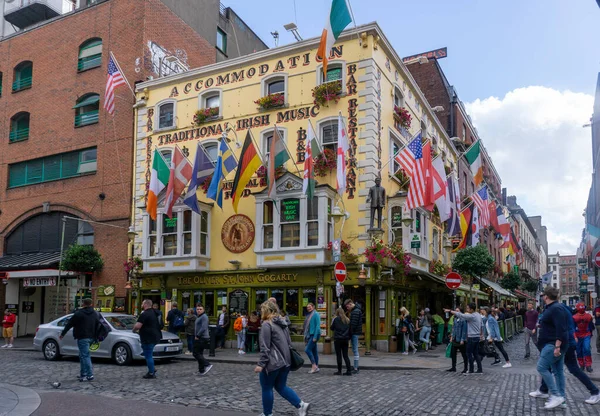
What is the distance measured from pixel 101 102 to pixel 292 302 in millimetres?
13560

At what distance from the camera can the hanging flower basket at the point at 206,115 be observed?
76.0ft

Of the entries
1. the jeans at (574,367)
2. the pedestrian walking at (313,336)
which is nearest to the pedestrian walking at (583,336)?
the jeans at (574,367)

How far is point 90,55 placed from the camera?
90.0 feet

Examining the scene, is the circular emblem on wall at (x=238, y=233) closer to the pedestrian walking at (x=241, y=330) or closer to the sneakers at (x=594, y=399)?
the pedestrian walking at (x=241, y=330)

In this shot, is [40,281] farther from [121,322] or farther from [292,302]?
[292,302]

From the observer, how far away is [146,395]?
1017 cm

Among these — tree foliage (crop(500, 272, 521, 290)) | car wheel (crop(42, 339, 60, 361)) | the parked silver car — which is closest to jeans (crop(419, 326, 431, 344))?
the parked silver car

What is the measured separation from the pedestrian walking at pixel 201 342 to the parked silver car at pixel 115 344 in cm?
160

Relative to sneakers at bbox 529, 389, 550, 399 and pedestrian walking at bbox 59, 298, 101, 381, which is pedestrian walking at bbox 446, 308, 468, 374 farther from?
pedestrian walking at bbox 59, 298, 101, 381

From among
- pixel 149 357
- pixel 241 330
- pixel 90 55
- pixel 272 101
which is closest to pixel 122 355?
pixel 149 357

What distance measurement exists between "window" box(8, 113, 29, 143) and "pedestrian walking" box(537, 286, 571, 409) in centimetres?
2766

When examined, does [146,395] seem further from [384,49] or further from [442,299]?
[442,299]

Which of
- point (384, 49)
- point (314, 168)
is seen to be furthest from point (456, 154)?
point (314, 168)

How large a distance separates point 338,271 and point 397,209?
4.79m
